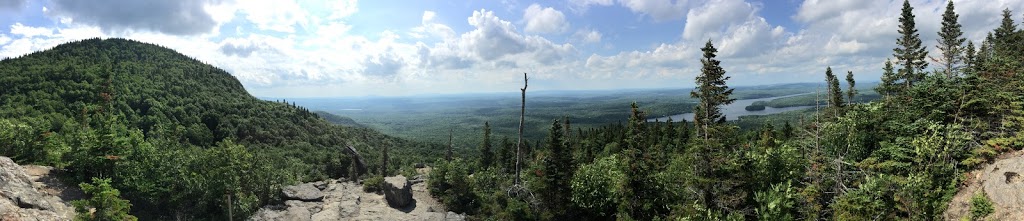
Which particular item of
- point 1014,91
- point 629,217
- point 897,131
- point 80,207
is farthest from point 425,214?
point 1014,91

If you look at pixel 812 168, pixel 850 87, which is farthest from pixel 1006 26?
pixel 812 168

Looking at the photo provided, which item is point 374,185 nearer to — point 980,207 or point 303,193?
point 303,193

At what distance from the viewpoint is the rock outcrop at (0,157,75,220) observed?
2027 cm

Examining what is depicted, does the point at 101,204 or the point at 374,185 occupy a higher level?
the point at 101,204

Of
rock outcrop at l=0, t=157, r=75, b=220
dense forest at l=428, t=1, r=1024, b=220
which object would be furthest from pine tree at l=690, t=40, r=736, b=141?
rock outcrop at l=0, t=157, r=75, b=220

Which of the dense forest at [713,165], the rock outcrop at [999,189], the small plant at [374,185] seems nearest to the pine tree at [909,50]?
the dense forest at [713,165]

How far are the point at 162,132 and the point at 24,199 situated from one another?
1733 cm

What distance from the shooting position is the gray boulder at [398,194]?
33125 millimetres

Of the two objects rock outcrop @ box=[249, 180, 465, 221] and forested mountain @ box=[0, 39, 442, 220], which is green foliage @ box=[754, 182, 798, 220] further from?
forested mountain @ box=[0, 39, 442, 220]

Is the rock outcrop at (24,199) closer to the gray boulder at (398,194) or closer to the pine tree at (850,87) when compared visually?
the gray boulder at (398,194)

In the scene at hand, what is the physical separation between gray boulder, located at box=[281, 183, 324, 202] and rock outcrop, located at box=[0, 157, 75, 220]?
1209 centimetres

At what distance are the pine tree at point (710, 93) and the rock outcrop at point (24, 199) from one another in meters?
34.2

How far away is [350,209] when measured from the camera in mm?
31672

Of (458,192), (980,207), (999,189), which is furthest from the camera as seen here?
(458,192)
